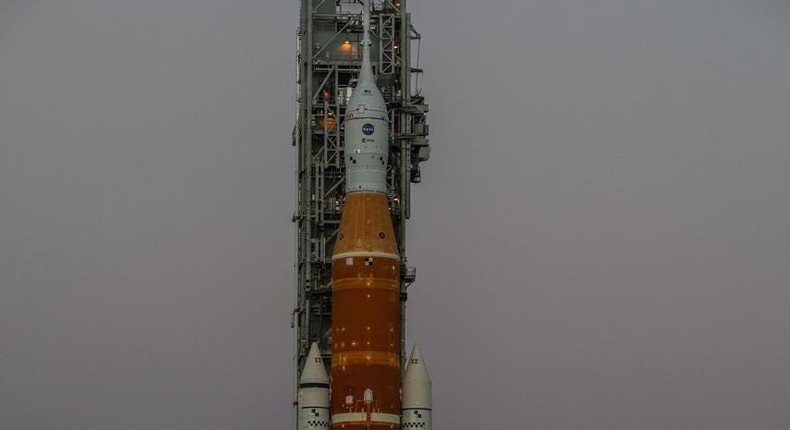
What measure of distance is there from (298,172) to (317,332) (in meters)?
8.11

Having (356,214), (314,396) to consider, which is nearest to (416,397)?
(314,396)

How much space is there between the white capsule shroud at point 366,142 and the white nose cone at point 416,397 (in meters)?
8.66

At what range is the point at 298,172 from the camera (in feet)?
345

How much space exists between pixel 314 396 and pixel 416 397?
4778 mm

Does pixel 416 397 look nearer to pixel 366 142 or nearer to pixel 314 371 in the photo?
pixel 314 371

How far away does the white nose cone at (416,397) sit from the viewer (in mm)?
97812

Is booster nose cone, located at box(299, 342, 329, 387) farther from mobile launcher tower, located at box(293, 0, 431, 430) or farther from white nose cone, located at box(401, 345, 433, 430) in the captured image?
white nose cone, located at box(401, 345, 433, 430)

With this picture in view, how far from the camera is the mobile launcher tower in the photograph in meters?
97.0

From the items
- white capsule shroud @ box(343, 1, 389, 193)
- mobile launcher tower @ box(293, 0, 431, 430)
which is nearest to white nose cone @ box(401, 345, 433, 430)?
mobile launcher tower @ box(293, 0, 431, 430)

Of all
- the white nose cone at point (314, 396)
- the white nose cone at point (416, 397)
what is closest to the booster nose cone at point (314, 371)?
the white nose cone at point (314, 396)

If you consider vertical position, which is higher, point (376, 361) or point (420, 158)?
point (420, 158)

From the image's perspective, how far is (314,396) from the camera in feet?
322

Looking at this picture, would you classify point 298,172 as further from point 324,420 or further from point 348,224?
point 324,420

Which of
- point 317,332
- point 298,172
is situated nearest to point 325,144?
point 298,172
